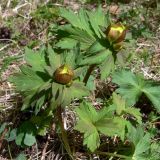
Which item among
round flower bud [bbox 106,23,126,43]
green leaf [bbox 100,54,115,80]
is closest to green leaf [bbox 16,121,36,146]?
green leaf [bbox 100,54,115,80]

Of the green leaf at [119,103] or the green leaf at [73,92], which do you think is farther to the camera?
the green leaf at [119,103]

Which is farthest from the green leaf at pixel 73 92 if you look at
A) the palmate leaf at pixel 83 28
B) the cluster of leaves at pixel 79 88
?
the palmate leaf at pixel 83 28

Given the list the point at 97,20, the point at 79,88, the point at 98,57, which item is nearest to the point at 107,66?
the point at 98,57

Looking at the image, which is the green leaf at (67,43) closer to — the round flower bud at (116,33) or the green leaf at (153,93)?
the round flower bud at (116,33)

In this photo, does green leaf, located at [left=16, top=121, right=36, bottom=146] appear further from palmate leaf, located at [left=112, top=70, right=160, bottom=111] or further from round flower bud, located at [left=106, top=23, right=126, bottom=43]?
round flower bud, located at [left=106, top=23, right=126, bottom=43]

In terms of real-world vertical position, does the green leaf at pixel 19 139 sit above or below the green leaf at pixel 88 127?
below

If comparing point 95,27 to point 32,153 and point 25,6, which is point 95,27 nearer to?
point 32,153
